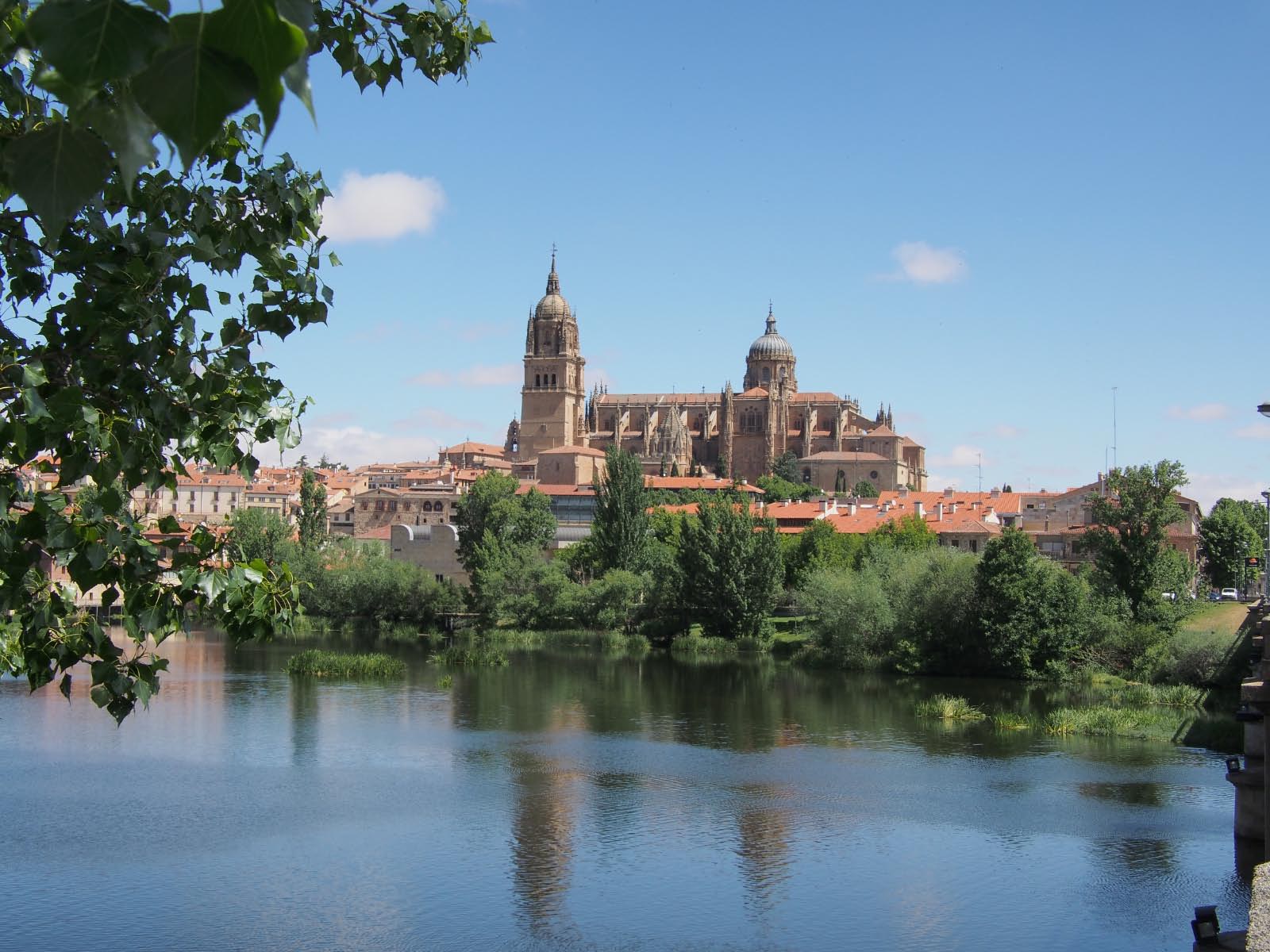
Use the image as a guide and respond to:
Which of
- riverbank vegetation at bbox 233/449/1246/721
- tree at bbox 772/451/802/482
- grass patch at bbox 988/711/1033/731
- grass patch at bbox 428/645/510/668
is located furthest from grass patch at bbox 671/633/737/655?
tree at bbox 772/451/802/482

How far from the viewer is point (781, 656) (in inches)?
1553

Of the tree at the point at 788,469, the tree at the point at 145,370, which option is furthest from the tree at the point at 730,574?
the tree at the point at 788,469

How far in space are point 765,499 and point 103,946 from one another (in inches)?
2893

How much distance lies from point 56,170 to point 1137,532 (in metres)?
37.8

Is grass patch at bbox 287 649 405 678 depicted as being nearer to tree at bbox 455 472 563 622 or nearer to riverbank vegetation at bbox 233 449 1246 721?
riverbank vegetation at bbox 233 449 1246 721

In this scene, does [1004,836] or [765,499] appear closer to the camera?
[1004,836]

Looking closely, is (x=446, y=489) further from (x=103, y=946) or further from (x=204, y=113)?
(x=204, y=113)

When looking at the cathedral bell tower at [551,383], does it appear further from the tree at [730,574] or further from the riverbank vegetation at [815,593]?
the tree at [730,574]

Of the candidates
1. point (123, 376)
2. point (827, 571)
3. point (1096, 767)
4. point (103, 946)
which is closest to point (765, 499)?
point (827, 571)

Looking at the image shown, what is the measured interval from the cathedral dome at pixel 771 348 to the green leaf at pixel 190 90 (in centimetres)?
11289

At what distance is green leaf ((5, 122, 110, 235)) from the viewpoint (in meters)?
1.42

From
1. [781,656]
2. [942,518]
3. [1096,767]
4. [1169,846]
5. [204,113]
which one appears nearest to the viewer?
[204,113]

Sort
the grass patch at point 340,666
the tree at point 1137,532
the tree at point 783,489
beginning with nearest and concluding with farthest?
1. the grass patch at point 340,666
2. the tree at point 1137,532
3. the tree at point 783,489

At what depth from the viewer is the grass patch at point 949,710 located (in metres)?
27.3
